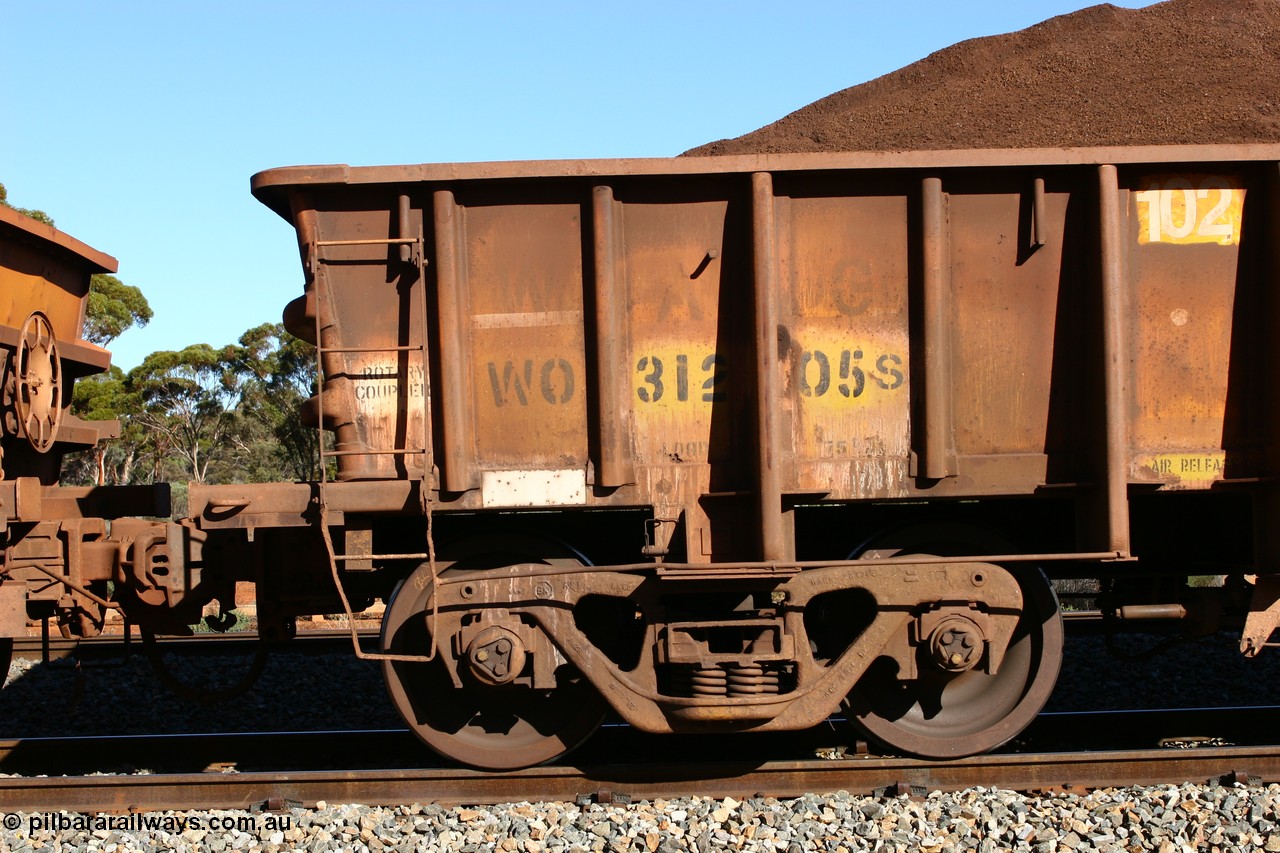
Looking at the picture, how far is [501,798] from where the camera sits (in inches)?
210

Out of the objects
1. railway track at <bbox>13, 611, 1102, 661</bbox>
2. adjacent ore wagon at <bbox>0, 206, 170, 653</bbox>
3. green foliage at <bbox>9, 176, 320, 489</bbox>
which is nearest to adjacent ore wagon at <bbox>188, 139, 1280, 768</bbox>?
adjacent ore wagon at <bbox>0, 206, 170, 653</bbox>

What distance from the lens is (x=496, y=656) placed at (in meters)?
5.26

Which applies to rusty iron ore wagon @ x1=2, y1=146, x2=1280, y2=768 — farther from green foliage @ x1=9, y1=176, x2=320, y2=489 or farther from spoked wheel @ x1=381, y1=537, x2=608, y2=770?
green foliage @ x1=9, y1=176, x2=320, y2=489

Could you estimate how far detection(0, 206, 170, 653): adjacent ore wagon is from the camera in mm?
5551

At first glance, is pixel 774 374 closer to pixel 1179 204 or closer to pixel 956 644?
pixel 956 644

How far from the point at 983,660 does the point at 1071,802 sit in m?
0.77

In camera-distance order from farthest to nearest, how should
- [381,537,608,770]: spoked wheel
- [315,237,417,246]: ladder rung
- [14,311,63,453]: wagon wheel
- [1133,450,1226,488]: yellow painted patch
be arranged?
[14,311,63,453]: wagon wheel
[381,537,608,770]: spoked wheel
[1133,450,1226,488]: yellow painted patch
[315,237,417,246]: ladder rung

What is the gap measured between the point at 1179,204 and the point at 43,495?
21.1 feet

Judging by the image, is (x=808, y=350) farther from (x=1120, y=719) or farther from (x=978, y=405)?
(x=1120, y=719)

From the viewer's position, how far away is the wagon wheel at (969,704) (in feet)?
18.3

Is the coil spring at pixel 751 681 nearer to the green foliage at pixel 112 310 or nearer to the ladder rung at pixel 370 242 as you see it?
the ladder rung at pixel 370 242

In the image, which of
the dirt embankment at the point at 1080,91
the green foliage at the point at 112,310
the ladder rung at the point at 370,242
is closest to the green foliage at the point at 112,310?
the green foliage at the point at 112,310

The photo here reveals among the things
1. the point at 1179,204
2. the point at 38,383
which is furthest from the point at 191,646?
the point at 1179,204

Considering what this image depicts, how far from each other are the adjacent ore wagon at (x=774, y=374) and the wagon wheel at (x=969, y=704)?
30 cm
